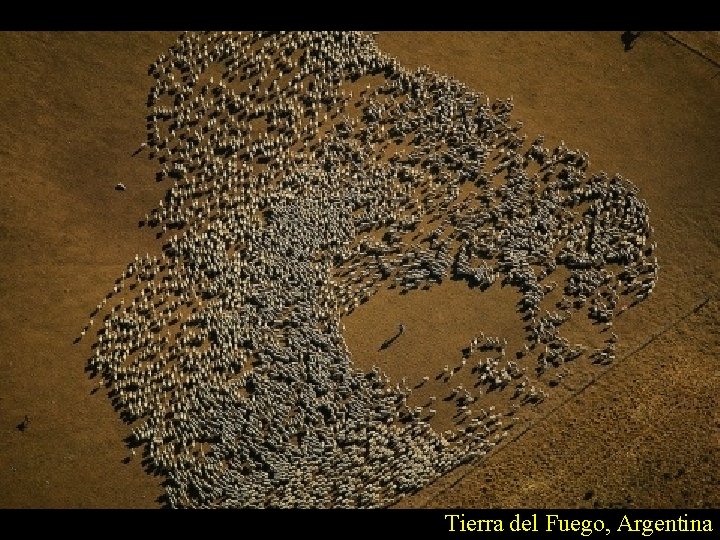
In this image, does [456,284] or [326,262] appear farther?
[456,284]

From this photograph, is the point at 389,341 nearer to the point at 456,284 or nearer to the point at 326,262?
the point at 456,284

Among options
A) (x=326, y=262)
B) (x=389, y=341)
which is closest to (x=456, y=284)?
(x=389, y=341)

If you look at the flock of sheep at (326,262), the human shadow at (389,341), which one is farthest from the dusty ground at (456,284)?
the flock of sheep at (326,262)

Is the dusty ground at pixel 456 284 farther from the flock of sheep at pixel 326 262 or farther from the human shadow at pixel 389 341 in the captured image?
the flock of sheep at pixel 326 262

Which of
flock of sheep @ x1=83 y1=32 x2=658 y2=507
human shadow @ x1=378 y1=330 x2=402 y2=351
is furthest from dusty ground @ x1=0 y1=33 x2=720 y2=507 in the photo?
flock of sheep @ x1=83 y1=32 x2=658 y2=507

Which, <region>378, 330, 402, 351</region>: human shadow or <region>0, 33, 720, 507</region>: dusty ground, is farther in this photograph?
<region>378, 330, 402, 351</region>: human shadow

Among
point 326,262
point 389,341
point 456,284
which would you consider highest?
point 456,284

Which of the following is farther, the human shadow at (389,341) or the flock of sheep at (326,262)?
the human shadow at (389,341)

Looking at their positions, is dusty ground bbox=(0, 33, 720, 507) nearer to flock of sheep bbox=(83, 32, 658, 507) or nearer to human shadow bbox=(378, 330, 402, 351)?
human shadow bbox=(378, 330, 402, 351)

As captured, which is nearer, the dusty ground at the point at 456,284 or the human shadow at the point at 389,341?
the dusty ground at the point at 456,284
